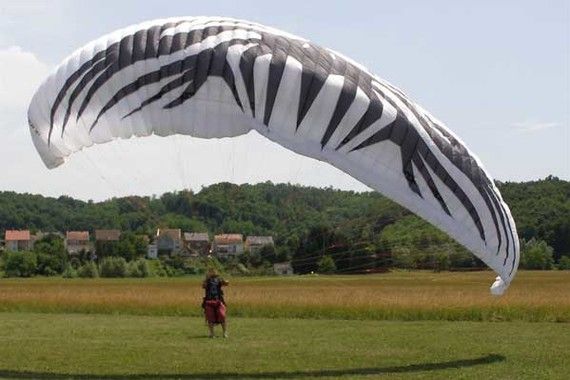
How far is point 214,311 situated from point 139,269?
44850 millimetres

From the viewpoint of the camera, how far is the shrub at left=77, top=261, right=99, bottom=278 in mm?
61025

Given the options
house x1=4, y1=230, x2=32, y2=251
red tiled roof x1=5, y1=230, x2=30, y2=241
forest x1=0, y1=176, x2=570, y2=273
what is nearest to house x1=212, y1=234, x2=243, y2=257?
forest x1=0, y1=176, x2=570, y2=273

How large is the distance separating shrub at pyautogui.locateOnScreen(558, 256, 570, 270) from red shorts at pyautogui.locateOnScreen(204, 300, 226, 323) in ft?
134

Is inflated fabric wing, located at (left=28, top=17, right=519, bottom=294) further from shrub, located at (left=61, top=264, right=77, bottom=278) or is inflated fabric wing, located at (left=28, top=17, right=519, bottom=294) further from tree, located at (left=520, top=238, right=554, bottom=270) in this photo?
shrub, located at (left=61, top=264, right=77, bottom=278)

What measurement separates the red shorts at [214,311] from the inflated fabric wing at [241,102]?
5290 mm

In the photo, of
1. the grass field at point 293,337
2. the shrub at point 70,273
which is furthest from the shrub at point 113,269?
the grass field at point 293,337

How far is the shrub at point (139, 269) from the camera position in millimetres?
59781

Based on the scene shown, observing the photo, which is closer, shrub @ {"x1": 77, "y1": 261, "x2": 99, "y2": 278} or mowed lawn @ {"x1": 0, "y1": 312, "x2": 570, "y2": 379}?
mowed lawn @ {"x1": 0, "y1": 312, "x2": 570, "y2": 379}

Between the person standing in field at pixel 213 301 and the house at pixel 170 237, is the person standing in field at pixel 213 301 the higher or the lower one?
the lower one

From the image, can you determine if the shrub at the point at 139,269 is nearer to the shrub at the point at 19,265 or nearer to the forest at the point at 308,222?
the shrub at the point at 19,265

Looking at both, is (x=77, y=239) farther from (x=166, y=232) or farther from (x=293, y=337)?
(x=293, y=337)

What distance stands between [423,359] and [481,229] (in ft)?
8.25

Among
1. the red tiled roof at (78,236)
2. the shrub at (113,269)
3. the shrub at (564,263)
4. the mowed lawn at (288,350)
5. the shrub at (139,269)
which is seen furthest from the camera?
the red tiled roof at (78,236)

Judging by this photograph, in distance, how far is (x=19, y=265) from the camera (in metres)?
67.8
